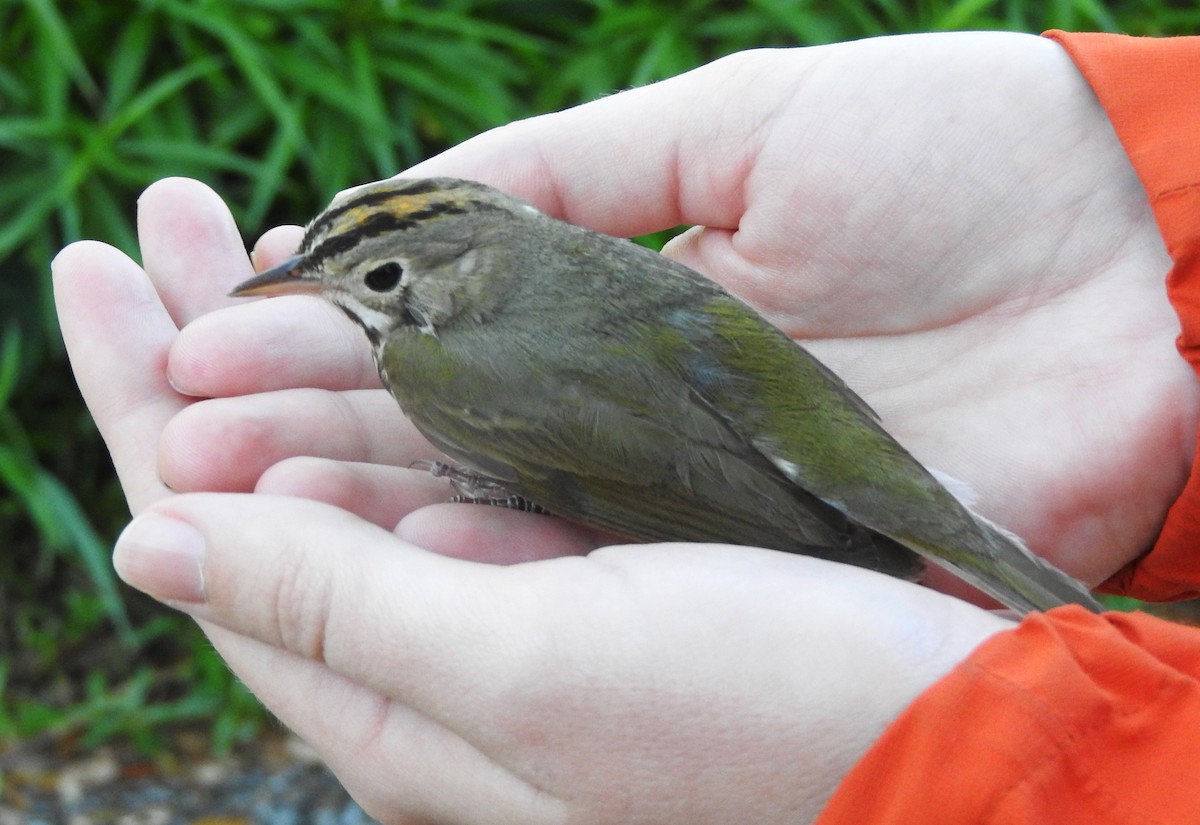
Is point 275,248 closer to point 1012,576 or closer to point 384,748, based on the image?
point 384,748

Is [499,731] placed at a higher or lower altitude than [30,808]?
higher

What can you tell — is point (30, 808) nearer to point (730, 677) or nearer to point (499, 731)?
point (499, 731)

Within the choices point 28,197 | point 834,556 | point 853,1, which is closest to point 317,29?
point 28,197

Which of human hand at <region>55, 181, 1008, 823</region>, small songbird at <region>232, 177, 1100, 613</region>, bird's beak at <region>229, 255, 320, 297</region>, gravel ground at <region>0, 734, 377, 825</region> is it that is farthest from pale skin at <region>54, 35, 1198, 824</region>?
gravel ground at <region>0, 734, 377, 825</region>

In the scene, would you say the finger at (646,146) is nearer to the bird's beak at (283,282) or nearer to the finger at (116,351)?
the bird's beak at (283,282)

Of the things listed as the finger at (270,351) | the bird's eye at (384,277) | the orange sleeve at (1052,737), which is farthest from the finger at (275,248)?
the orange sleeve at (1052,737)

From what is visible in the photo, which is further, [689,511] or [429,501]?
[429,501]

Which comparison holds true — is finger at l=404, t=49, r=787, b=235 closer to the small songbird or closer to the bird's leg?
the small songbird
